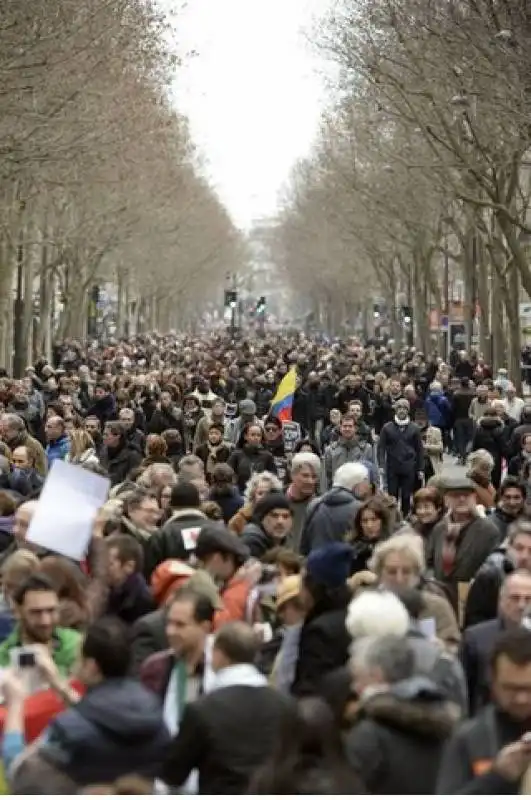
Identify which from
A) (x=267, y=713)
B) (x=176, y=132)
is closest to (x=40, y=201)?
(x=176, y=132)

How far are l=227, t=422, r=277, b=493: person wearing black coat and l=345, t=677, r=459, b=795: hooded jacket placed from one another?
35.9ft

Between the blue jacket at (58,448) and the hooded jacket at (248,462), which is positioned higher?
the blue jacket at (58,448)

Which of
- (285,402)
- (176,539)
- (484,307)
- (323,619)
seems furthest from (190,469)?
(484,307)

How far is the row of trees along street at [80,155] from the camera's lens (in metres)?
29.1

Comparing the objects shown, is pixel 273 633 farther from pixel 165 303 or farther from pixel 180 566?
pixel 165 303

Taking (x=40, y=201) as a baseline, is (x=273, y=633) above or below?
below

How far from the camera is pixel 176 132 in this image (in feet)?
177

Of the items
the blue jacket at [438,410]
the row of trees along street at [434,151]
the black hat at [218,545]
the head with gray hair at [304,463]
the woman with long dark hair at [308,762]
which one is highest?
the row of trees along street at [434,151]

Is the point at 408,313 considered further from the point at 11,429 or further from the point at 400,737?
the point at 400,737

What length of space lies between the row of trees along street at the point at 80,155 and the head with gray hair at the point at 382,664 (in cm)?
1987

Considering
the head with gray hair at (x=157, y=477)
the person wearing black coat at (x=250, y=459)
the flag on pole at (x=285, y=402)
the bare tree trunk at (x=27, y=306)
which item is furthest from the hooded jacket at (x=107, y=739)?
the bare tree trunk at (x=27, y=306)

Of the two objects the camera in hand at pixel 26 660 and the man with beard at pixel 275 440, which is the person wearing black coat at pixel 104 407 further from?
the camera in hand at pixel 26 660

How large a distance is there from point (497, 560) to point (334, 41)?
86.9ft

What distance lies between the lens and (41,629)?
7645 millimetres
